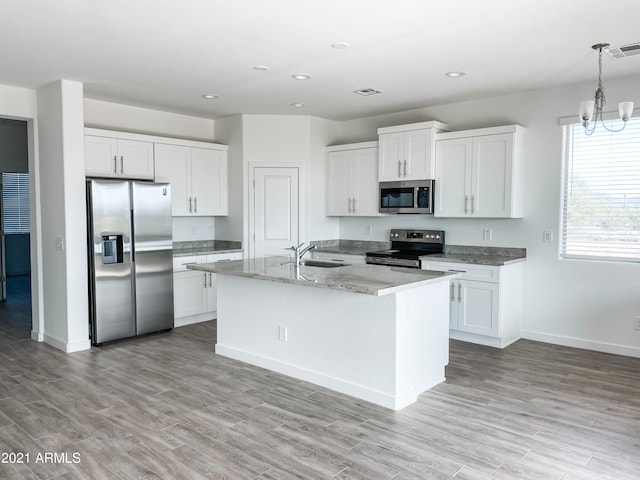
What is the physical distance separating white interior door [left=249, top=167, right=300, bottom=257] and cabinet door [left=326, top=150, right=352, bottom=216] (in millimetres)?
453

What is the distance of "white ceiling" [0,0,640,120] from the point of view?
9.62 feet

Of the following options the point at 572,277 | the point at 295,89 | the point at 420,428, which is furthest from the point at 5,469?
the point at 572,277

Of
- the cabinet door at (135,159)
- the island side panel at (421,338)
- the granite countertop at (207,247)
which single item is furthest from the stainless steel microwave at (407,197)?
the cabinet door at (135,159)

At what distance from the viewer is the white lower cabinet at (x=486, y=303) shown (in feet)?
15.6

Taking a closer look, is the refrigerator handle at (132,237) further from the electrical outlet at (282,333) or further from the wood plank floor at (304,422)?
the electrical outlet at (282,333)

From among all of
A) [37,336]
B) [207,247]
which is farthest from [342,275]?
[37,336]

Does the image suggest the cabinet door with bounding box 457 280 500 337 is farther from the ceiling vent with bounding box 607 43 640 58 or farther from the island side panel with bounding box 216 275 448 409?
the ceiling vent with bounding box 607 43 640 58

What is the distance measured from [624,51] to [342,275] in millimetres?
2649

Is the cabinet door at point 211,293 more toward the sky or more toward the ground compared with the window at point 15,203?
more toward the ground

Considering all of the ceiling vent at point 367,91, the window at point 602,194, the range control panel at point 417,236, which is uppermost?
the ceiling vent at point 367,91

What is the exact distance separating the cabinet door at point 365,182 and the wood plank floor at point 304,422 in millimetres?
2311

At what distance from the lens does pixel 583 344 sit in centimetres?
473

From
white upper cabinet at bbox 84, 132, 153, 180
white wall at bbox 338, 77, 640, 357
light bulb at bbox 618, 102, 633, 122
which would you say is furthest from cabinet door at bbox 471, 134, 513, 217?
white upper cabinet at bbox 84, 132, 153, 180

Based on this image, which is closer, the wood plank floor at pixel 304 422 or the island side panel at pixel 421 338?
the wood plank floor at pixel 304 422
